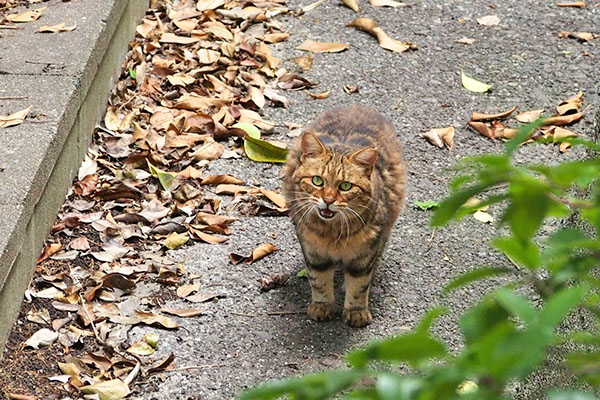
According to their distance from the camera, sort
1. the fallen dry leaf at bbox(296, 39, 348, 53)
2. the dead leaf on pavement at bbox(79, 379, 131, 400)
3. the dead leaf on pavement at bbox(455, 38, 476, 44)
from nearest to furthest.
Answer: the dead leaf on pavement at bbox(79, 379, 131, 400) → the fallen dry leaf at bbox(296, 39, 348, 53) → the dead leaf on pavement at bbox(455, 38, 476, 44)

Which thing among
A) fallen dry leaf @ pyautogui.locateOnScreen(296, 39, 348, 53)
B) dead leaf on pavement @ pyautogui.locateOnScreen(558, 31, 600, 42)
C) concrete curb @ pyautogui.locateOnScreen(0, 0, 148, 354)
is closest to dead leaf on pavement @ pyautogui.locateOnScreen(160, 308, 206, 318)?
concrete curb @ pyautogui.locateOnScreen(0, 0, 148, 354)

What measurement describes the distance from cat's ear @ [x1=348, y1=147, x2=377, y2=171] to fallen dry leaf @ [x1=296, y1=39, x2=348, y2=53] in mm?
2361

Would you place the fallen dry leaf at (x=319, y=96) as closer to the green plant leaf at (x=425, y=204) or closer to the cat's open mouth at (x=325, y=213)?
the green plant leaf at (x=425, y=204)

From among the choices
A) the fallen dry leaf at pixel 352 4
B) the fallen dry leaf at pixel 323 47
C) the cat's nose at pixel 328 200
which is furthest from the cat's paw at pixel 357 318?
the fallen dry leaf at pixel 352 4

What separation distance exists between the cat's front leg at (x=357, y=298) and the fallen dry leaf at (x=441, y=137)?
1459 mm

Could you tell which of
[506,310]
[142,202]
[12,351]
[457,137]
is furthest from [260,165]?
[506,310]

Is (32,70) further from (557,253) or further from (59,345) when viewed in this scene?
(557,253)

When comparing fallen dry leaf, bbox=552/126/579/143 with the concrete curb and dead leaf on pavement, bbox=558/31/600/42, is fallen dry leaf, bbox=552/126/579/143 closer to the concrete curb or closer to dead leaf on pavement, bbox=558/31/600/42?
dead leaf on pavement, bbox=558/31/600/42

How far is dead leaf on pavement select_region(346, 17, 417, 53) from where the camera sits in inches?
242

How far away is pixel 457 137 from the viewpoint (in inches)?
211

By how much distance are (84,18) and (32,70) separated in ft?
1.93

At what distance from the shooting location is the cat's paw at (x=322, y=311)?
407 centimetres

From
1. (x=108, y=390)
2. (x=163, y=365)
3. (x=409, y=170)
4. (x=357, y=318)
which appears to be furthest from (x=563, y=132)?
(x=108, y=390)

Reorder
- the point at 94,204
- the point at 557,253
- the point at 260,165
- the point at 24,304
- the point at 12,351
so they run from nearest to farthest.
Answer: the point at 557,253, the point at 12,351, the point at 24,304, the point at 94,204, the point at 260,165
